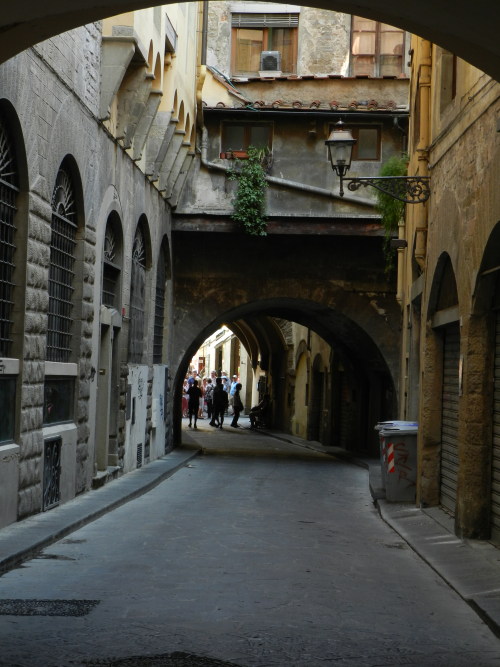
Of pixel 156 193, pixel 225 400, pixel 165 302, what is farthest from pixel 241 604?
pixel 225 400

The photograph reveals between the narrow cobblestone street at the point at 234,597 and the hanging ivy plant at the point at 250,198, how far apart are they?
10.5 m

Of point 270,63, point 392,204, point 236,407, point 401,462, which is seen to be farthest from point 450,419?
point 236,407

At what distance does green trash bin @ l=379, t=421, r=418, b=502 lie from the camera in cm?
1553

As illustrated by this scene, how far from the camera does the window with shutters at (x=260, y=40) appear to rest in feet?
94.9

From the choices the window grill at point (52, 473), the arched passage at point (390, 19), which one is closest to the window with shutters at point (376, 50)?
the window grill at point (52, 473)

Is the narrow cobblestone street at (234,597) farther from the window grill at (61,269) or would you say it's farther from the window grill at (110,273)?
the window grill at (110,273)

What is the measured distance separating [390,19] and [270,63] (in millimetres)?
21575

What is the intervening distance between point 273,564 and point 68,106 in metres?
6.28

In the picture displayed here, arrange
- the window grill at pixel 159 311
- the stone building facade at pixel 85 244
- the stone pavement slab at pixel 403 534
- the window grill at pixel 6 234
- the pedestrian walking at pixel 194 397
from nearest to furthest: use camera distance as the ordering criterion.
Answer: the stone pavement slab at pixel 403 534, the window grill at pixel 6 234, the stone building facade at pixel 85 244, the window grill at pixel 159 311, the pedestrian walking at pixel 194 397

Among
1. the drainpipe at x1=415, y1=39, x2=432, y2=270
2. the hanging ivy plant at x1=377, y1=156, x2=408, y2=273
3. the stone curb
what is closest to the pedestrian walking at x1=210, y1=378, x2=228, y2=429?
the hanging ivy plant at x1=377, y1=156, x2=408, y2=273

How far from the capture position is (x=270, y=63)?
28781mm

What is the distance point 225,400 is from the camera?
1690 inches

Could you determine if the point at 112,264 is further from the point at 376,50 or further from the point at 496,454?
the point at 376,50

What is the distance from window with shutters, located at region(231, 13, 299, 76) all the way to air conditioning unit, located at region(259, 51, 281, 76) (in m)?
0.03
